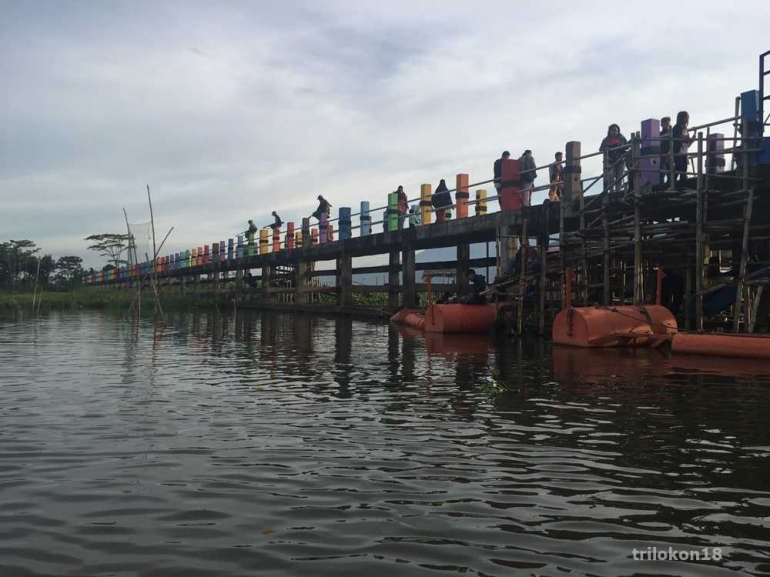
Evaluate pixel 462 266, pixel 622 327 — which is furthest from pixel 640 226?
pixel 462 266

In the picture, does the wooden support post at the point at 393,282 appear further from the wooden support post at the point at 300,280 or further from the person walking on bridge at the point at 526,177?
the wooden support post at the point at 300,280

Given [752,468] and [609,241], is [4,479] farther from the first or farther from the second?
[609,241]

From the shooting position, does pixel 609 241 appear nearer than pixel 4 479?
No

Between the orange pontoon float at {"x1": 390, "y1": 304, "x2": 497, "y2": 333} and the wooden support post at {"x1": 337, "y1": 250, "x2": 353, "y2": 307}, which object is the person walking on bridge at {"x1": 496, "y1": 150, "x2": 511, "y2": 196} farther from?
the wooden support post at {"x1": 337, "y1": 250, "x2": 353, "y2": 307}

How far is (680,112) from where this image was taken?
1460 centimetres

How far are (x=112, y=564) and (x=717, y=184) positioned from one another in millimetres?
13938

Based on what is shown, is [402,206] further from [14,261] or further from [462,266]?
[14,261]

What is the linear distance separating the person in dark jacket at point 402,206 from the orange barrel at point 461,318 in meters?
6.22

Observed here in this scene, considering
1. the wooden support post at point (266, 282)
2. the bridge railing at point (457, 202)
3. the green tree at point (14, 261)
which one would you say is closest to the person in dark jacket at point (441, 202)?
the bridge railing at point (457, 202)

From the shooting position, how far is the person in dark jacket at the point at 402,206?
2316cm

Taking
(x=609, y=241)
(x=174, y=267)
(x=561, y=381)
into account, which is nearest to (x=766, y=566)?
(x=561, y=381)

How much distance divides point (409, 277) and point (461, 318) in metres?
5.96

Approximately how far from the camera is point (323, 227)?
29.2m

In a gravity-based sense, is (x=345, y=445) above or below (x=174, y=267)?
below
